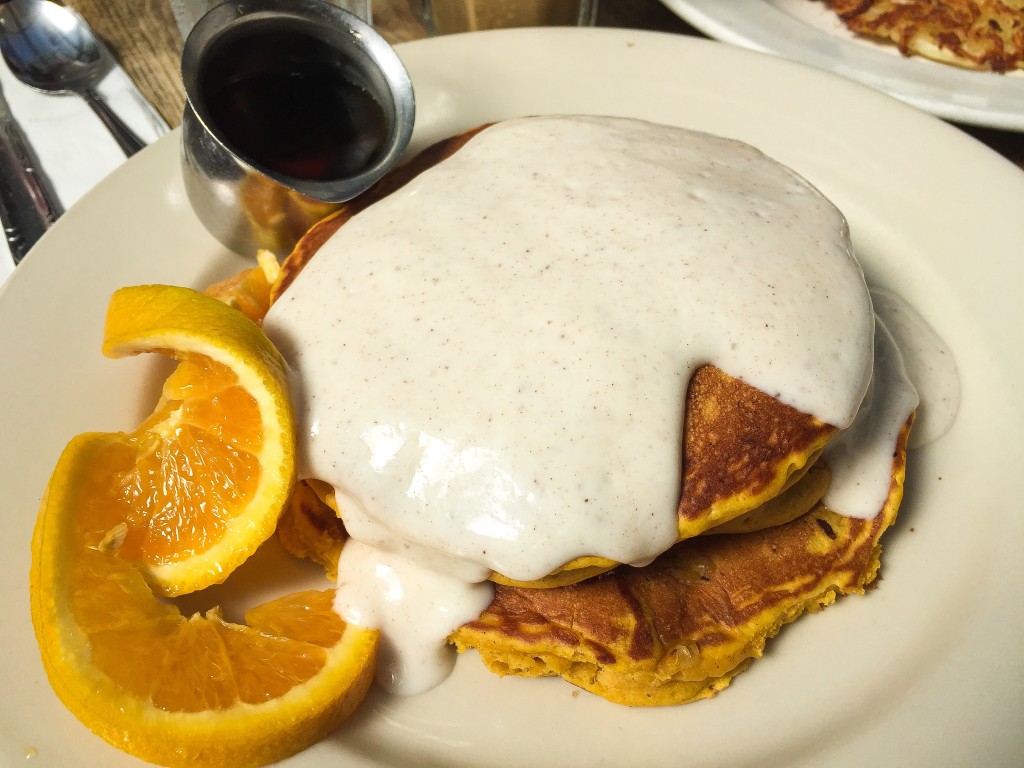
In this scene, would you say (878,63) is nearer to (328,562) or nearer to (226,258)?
(226,258)

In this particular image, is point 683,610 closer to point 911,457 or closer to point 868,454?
point 868,454

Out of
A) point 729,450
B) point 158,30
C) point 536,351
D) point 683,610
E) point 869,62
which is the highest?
point 869,62

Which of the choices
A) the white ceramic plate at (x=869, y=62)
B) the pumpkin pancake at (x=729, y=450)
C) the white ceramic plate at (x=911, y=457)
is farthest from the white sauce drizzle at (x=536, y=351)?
the white ceramic plate at (x=869, y=62)

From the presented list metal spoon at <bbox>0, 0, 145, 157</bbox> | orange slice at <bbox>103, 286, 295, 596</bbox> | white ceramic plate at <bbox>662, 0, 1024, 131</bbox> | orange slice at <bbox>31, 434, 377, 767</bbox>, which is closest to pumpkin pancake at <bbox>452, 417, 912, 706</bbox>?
orange slice at <bbox>31, 434, 377, 767</bbox>

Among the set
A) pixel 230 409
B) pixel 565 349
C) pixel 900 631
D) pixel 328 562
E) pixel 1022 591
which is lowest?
pixel 328 562

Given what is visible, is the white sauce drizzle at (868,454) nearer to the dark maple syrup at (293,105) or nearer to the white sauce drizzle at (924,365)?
the white sauce drizzle at (924,365)

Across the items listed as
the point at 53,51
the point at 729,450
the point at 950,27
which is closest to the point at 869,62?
the point at 950,27

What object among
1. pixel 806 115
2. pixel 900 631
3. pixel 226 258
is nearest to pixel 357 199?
pixel 226 258

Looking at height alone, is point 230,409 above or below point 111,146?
above
